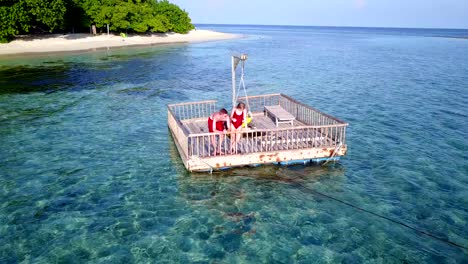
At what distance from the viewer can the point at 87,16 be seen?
77.7 meters

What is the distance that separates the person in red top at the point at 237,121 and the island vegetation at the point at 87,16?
182 feet

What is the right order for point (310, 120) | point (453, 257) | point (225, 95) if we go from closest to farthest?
point (453, 257) → point (310, 120) → point (225, 95)

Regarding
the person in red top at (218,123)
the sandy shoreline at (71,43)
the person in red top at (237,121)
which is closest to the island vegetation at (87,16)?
the sandy shoreline at (71,43)

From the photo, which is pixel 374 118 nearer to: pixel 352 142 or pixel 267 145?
pixel 352 142

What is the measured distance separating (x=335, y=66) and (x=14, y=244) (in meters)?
49.7

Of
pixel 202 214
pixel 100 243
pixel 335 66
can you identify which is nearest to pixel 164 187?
pixel 202 214

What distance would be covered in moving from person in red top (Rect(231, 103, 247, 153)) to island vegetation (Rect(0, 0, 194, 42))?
5552 cm

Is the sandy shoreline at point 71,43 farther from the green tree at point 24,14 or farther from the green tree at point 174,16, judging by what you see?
the green tree at point 174,16

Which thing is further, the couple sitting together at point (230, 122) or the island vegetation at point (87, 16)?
the island vegetation at point (87, 16)

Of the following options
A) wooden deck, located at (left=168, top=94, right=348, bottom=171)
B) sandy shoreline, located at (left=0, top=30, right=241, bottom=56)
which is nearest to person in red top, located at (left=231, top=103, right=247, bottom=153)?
wooden deck, located at (left=168, top=94, right=348, bottom=171)

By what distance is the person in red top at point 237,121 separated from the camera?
14.9 m

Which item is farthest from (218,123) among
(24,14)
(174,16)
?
(174,16)

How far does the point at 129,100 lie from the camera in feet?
95.9

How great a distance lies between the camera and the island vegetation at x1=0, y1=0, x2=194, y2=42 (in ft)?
187
